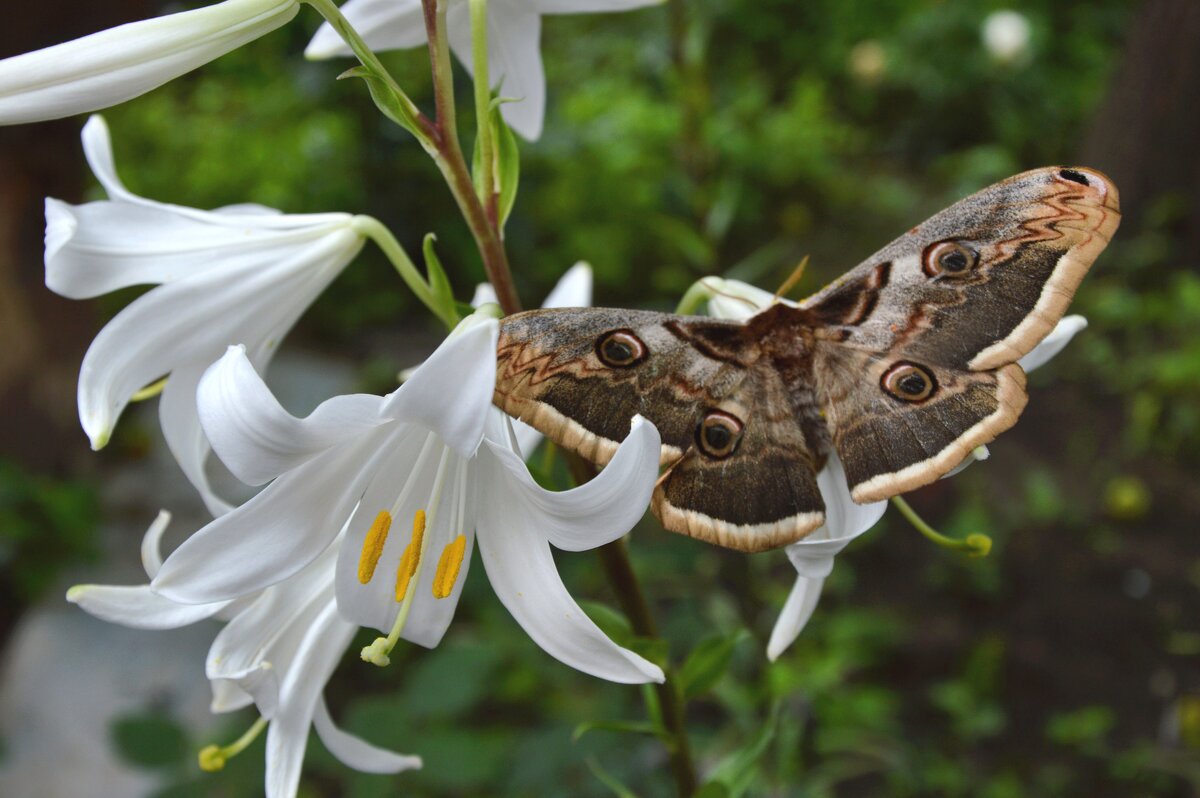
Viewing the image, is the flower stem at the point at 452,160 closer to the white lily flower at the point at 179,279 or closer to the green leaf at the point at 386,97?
the green leaf at the point at 386,97

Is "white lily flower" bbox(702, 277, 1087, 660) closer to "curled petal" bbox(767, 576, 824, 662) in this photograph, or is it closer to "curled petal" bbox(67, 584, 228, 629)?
"curled petal" bbox(767, 576, 824, 662)

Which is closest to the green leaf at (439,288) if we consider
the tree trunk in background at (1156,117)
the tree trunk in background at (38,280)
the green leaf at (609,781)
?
the green leaf at (609,781)

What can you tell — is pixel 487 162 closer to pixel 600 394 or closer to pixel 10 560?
pixel 600 394

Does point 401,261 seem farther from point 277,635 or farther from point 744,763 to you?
point 744,763

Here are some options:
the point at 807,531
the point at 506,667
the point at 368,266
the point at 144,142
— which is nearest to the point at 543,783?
the point at 506,667

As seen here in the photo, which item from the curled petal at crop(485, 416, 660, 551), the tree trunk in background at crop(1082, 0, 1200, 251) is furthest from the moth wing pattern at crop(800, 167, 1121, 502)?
the tree trunk in background at crop(1082, 0, 1200, 251)

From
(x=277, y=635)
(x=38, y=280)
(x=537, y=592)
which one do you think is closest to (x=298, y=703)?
(x=277, y=635)
